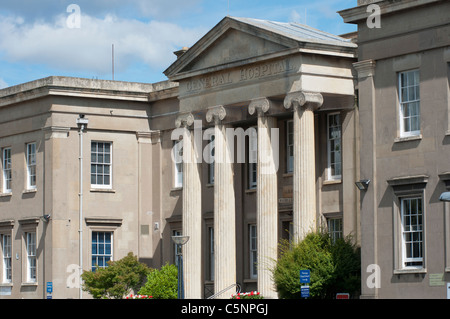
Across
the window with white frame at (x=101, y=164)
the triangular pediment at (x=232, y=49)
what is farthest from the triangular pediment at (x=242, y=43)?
the window with white frame at (x=101, y=164)

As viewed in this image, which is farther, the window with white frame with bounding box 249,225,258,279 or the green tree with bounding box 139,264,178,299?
the green tree with bounding box 139,264,178,299

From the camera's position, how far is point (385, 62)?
3158cm

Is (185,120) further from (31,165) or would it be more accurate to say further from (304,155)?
(31,165)

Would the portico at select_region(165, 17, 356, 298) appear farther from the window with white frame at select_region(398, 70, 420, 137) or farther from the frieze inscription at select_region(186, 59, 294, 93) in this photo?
the window with white frame at select_region(398, 70, 420, 137)

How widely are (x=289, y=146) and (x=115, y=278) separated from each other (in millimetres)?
10492

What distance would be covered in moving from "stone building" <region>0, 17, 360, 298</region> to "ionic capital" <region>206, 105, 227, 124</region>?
5 centimetres

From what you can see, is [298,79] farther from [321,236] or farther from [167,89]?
[167,89]

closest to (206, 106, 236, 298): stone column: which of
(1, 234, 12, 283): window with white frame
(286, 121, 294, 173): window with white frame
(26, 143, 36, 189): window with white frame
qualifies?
(286, 121, 294, 173): window with white frame

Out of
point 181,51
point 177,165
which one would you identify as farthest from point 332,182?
point 181,51

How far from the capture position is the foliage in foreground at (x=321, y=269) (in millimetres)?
33334

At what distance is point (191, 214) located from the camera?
41594 millimetres

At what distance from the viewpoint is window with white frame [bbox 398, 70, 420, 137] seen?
30625 mm

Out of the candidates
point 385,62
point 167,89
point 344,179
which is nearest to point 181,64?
point 167,89

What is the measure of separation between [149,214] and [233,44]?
12571 millimetres
